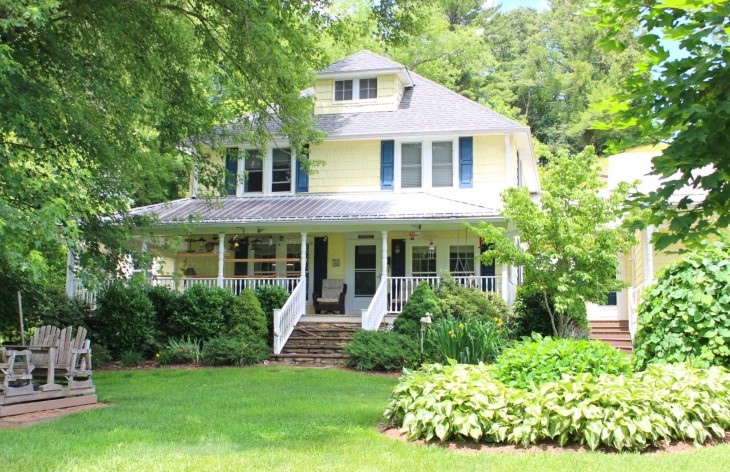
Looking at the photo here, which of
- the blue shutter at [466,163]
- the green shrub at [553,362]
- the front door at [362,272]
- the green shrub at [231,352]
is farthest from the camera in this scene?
the front door at [362,272]

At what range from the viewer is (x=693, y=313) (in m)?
8.04

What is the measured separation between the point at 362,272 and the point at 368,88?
560cm

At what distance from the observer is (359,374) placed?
13.6 metres

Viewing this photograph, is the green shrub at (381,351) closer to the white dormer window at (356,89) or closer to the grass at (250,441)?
the grass at (250,441)

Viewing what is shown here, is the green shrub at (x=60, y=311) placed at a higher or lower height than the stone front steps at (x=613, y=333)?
higher

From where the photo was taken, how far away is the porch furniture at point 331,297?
1839cm

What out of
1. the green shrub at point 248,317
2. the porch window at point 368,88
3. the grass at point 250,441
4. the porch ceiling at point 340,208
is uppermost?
the porch window at point 368,88

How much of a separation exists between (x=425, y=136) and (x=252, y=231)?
5.35 meters

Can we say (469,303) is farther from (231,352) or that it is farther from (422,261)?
(231,352)

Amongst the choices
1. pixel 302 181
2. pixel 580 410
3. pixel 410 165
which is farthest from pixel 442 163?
pixel 580 410

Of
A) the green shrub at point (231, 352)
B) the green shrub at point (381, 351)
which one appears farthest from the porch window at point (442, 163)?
the green shrub at point (231, 352)

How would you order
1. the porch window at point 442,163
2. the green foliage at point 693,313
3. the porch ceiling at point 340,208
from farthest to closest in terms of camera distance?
1. the porch window at point 442,163
2. the porch ceiling at point 340,208
3. the green foliage at point 693,313

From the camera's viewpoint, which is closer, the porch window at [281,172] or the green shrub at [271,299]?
the green shrub at [271,299]

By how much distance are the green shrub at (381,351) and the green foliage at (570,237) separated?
2.74m
